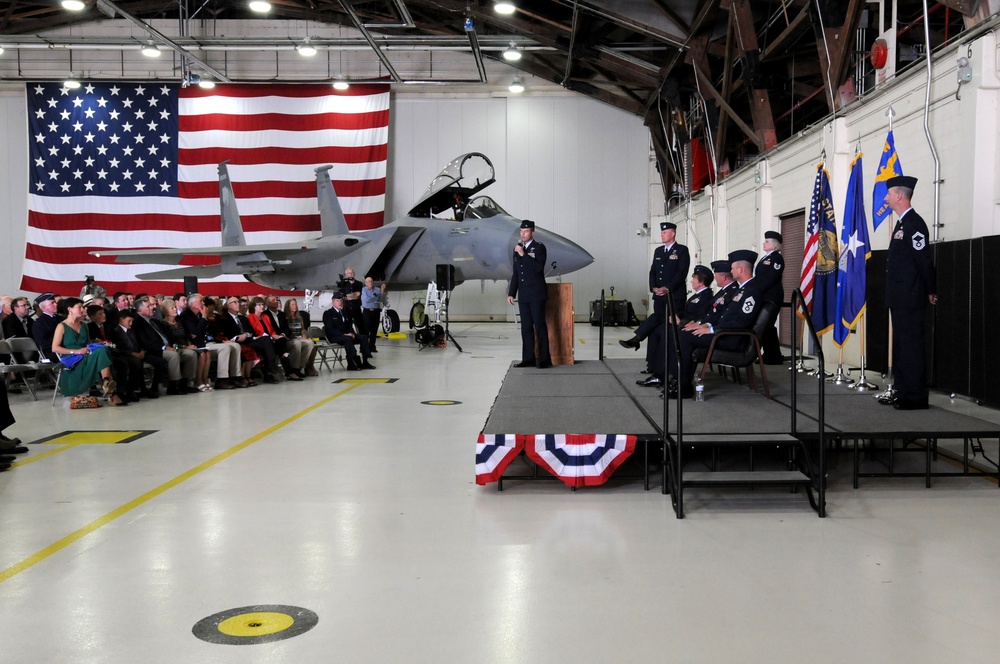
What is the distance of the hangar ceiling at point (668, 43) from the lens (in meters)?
12.1

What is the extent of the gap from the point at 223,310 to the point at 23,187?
1867 cm

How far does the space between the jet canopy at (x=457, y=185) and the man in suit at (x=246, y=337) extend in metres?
5.84

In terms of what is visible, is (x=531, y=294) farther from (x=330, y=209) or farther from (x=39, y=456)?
(x=330, y=209)

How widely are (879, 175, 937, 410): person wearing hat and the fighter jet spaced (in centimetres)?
919

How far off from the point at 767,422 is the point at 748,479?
997 mm

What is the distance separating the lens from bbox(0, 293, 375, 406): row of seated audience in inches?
313

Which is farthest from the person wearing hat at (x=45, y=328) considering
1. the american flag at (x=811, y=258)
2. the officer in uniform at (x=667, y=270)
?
the american flag at (x=811, y=258)

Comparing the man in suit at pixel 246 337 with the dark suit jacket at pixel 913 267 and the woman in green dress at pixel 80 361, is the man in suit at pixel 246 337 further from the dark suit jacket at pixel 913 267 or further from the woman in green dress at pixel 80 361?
the dark suit jacket at pixel 913 267

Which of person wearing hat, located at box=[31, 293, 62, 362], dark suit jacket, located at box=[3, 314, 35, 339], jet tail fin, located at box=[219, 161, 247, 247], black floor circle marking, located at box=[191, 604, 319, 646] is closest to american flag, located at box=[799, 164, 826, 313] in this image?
black floor circle marking, located at box=[191, 604, 319, 646]

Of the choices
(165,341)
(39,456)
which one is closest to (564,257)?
(165,341)

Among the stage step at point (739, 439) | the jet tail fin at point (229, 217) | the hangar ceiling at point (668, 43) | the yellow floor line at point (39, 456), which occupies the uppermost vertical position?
the hangar ceiling at point (668, 43)

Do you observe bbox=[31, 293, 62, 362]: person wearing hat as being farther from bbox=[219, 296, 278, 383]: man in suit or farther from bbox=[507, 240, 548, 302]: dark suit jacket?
bbox=[507, 240, 548, 302]: dark suit jacket

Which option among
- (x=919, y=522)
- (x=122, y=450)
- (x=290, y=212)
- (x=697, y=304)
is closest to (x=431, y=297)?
(x=290, y=212)

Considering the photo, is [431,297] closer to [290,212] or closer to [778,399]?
[290,212]
